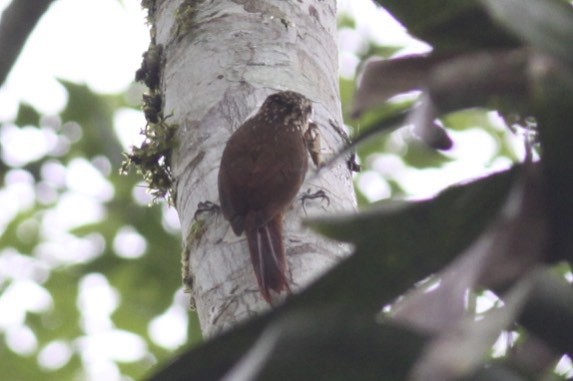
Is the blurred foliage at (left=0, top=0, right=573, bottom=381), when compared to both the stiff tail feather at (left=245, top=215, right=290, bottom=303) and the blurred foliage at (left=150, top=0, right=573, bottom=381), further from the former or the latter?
the stiff tail feather at (left=245, top=215, right=290, bottom=303)

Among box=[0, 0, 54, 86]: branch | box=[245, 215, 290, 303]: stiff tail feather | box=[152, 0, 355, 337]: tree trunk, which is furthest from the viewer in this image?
box=[152, 0, 355, 337]: tree trunk

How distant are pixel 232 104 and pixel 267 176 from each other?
0.49 m

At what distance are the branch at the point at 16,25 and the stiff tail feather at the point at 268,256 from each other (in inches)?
43.8

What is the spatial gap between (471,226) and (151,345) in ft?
16.0

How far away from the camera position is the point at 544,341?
113 centimetres

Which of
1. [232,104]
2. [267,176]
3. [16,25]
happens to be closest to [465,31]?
[16,25]

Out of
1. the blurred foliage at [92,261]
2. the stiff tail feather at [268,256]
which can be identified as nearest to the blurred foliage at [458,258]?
the stiff tail feather at [268,256]

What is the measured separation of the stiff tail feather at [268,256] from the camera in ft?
7.56

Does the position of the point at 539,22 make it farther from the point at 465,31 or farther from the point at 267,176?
the point at 267,176

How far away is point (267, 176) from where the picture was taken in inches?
129

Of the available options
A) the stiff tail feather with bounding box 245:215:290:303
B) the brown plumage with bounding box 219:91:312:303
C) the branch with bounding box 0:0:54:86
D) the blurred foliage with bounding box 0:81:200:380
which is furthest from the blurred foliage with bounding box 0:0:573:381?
the blurred foliage with bounding box 0:81:200:380

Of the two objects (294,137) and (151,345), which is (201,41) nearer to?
(294,137)

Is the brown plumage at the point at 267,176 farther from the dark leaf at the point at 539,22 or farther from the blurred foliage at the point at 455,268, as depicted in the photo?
the dark leaf at the point at 539,22

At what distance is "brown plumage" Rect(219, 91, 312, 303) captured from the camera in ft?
8.10
